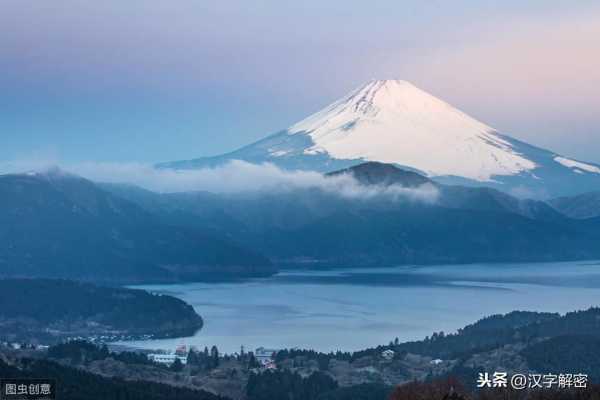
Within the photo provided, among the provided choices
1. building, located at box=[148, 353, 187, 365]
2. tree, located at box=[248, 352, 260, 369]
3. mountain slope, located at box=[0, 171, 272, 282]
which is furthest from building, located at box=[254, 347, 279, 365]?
mountain slope, located at box=[0, 171, 272, 282]

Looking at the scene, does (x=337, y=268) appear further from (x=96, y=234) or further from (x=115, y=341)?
(x=115, y=341)

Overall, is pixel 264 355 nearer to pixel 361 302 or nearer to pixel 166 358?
pixel 166 358

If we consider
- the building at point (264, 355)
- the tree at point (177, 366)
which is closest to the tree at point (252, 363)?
the building at point (264, 355)

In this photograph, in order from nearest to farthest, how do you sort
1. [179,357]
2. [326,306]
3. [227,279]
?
1. [179,357]
2. [326,306]
3. [227,279]

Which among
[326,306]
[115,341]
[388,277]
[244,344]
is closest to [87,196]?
[388,277]

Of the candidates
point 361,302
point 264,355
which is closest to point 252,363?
point 264,355

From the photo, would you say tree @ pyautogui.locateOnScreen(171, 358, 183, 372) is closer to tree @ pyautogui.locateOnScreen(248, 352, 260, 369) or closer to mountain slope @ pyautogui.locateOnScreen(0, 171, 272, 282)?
tree @ pyautogui.locateOnScreen(248, 352, 260, 369)
